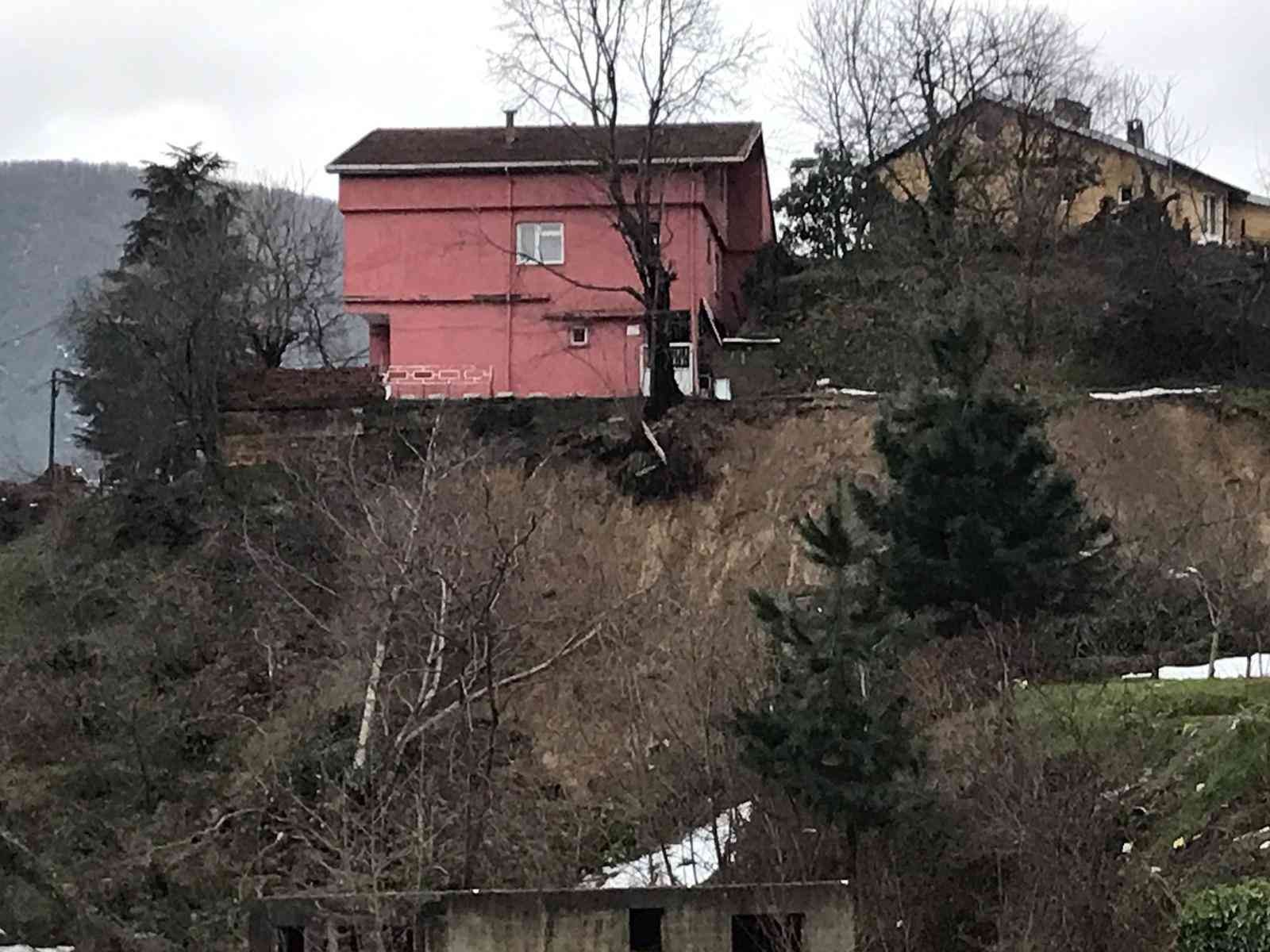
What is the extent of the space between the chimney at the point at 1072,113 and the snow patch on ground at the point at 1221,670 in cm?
1958

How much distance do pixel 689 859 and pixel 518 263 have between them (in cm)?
1915

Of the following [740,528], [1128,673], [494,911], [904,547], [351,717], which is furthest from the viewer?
[740,528]

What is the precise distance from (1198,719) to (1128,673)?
13.5 ft

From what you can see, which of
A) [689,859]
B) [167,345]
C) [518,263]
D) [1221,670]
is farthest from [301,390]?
[1221,670]

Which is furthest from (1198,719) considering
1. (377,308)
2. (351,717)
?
(377,308)

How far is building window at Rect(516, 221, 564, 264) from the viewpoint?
35.4 metres

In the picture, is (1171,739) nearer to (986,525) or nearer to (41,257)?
(986,525)

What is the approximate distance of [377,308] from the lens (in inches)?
1398

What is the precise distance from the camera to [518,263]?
35281mm

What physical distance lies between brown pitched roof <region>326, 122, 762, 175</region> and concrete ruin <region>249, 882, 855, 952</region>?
21836mm

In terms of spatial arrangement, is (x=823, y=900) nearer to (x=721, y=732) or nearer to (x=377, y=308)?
(x=721, y=732)

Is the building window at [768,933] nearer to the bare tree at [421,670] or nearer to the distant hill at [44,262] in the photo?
the bare tree at [421,670]

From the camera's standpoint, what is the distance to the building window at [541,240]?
35.4m

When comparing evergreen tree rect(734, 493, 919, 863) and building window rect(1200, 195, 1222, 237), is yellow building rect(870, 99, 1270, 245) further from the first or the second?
evergreen tree rect(734, 493, 919, 863)
